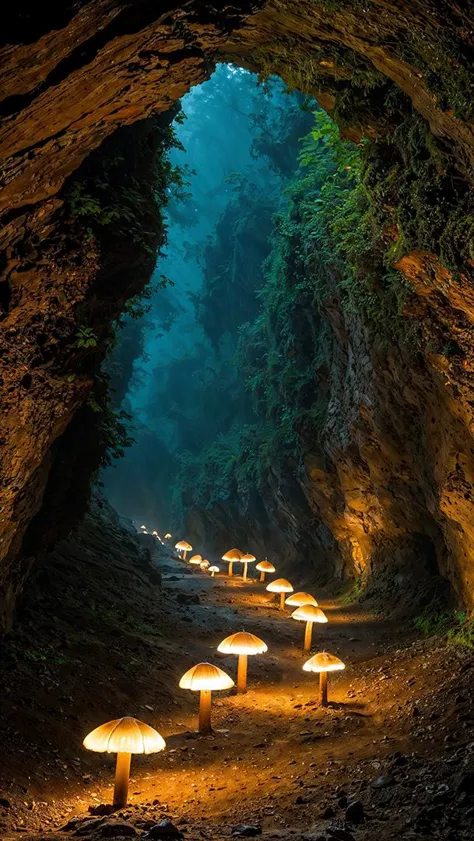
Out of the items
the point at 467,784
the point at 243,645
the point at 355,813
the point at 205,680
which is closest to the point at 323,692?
the point at 243,645

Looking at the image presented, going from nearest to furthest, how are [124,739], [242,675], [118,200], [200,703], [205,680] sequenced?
[124,739]
[205,680]
[200,703]
[118,200]
[242,675]

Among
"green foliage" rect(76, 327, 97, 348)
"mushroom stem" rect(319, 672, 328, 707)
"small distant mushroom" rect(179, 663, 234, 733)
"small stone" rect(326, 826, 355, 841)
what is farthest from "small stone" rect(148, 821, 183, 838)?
"green foliage" rect(76, 327, 97, 348)

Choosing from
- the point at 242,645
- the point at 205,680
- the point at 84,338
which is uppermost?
the point at 84,338

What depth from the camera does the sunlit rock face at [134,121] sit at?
4.45 meters

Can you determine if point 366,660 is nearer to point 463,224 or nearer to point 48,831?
point 48,831

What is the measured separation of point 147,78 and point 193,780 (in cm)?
878

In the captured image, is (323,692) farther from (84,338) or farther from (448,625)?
(84,338)

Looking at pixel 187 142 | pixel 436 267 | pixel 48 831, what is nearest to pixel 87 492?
pixel 48 831

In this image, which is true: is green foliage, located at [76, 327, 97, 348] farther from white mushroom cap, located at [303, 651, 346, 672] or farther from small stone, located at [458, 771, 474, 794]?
small stone, located at [458, 771, 474, 794]

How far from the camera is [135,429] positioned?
1058 cm

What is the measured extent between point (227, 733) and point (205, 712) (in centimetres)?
61

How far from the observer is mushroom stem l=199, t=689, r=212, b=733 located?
7555mm

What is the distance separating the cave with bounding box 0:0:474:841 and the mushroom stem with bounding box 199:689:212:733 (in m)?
0.03

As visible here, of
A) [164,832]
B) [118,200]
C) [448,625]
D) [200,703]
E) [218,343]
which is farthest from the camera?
[218,343]
